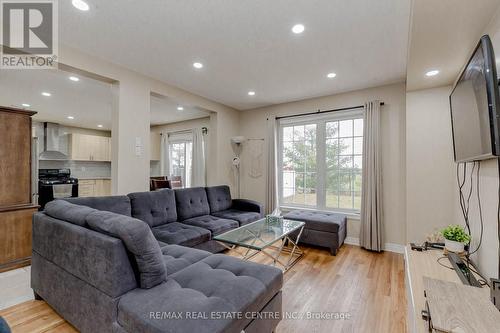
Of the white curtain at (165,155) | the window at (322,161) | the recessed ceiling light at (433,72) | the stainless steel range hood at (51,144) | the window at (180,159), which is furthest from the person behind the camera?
the white curtain at (165,155)

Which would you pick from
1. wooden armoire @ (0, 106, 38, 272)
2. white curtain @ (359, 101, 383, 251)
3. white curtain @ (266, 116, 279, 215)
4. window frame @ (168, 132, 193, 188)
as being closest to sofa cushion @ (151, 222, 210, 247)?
wooden armoire @ (0, 106, 38, 272)

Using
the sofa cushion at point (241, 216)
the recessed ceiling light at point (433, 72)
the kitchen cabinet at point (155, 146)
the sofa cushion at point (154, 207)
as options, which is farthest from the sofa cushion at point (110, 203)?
the kitchen cabinet at point (155, 146)

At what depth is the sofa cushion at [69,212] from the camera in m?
1.65

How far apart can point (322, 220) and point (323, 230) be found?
14 cm

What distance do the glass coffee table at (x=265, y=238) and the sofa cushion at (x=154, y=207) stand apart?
1024 millimetres

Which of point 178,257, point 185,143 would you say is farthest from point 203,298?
point 185,143

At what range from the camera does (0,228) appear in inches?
102

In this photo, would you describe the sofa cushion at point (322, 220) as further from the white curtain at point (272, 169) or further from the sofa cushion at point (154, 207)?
the sofa cushion at point (154, 207)

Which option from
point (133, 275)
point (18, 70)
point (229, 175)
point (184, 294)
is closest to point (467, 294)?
point (184, 294)

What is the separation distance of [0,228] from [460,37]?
4.76m

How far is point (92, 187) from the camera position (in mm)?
6625

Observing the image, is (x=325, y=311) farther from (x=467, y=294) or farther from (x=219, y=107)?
(x=219, y=107)

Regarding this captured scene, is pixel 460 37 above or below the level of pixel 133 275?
above

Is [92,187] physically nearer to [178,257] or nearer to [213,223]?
[213,223]
